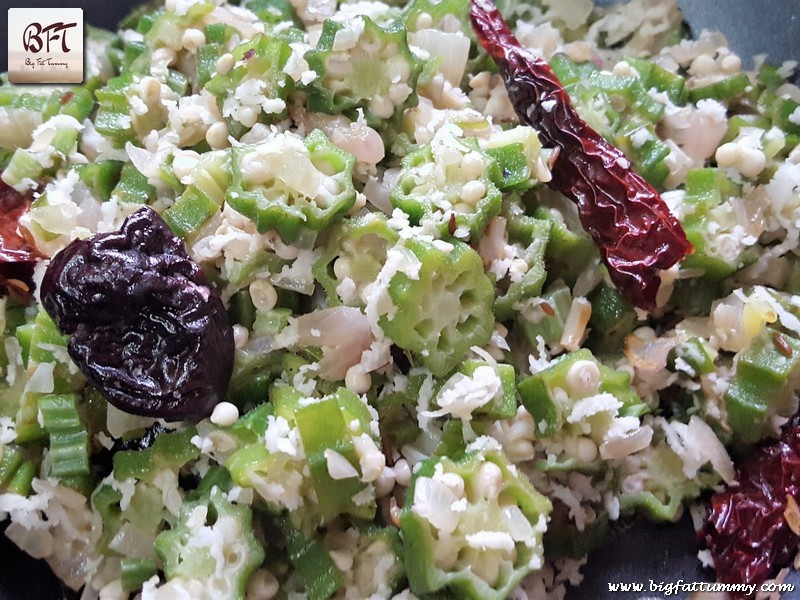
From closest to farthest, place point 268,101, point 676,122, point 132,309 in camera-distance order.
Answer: point 132,309 < point 268,101 < point 676,122

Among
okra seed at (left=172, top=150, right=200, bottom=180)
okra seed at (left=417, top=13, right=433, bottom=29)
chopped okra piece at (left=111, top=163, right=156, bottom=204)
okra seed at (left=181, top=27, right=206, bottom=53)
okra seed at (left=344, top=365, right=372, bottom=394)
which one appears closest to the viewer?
okra seed at (left=344, top=365, right=372, bottom=394)

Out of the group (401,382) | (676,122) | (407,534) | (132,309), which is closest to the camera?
(407,534)

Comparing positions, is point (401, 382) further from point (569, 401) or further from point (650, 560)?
point (650, 560)

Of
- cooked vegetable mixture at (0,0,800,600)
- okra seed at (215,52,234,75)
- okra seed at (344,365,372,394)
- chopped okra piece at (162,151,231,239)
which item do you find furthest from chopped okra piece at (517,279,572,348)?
okra seed at (215,52,234,75)

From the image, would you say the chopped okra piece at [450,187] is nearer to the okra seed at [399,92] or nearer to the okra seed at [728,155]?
the okra seed at [399,92]

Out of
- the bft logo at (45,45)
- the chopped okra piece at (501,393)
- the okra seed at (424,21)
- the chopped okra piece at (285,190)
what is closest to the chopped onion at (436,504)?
the chopped okra piece at (501,393)

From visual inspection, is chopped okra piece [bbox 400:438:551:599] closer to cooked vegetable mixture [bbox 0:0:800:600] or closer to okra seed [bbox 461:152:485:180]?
cooked vegetable mixture [bbox 0:0:800:600]

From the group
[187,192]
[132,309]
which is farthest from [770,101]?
[132,309]

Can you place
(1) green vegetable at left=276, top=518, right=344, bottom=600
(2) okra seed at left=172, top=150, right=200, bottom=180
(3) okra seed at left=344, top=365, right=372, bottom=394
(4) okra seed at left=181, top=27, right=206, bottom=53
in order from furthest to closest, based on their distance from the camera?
(4) okra seed at left=181, top=27, right=206, bottom=53
(2) okra seed at left=172, top=150, right=200, bottom=180
(3) okra seed at left=344, top=365, right=372, bottom=394
(1) green vegetable at left=276, top=518, right=344, bottom=600
